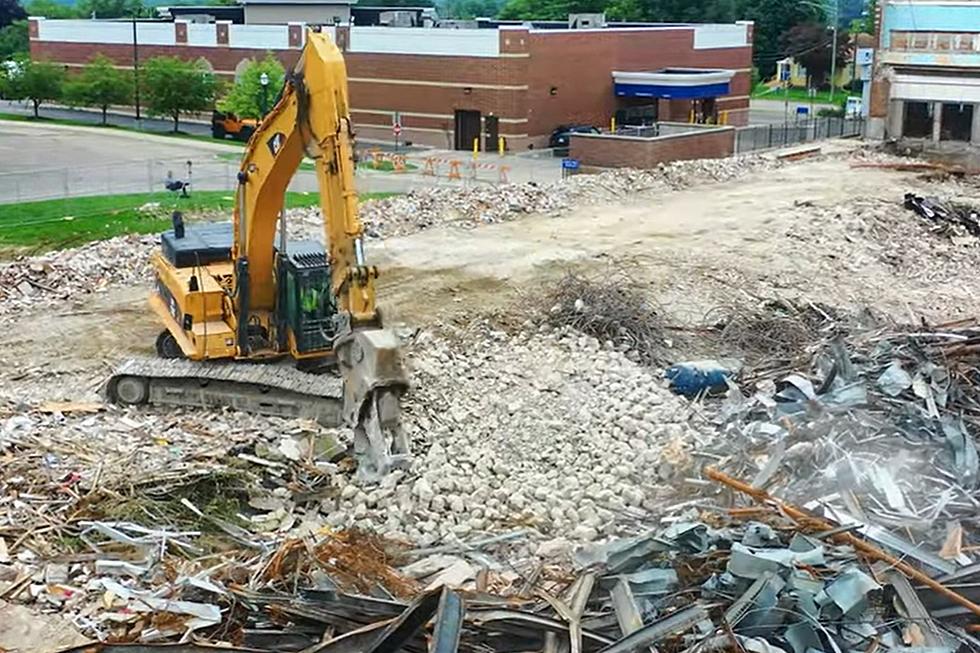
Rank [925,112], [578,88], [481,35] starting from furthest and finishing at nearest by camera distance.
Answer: [578,88], [481,35], [925,112]

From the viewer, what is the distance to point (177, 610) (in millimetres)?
9648

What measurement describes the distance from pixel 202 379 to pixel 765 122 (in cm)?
5388

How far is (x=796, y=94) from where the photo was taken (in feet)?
275

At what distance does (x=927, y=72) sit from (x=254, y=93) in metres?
26.6

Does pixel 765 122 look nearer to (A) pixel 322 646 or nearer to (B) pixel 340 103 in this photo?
(B) pixel 340 103

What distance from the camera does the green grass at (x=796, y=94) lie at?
257ft

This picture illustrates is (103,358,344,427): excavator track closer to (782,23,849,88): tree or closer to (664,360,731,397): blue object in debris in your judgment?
(664,360,731,397): blue object in debris

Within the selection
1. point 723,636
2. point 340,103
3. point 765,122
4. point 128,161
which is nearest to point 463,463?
point 340,103

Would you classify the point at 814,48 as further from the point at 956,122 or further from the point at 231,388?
the point at 231,388

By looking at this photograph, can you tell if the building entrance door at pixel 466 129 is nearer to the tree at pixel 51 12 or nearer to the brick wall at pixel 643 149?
the brick wall at pixel 643 149

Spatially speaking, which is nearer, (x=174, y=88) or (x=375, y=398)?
(x=375, y=398)

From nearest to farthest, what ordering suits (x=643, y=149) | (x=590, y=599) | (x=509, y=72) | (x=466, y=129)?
1. (x=590, y=599)
2. (x=643, y=149)
3. (x=509, y=72)
4. (x=466, y=129)

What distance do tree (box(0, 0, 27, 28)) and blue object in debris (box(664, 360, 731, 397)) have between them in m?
90.5

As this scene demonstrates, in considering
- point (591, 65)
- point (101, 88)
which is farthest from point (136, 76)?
point (591, 65)
